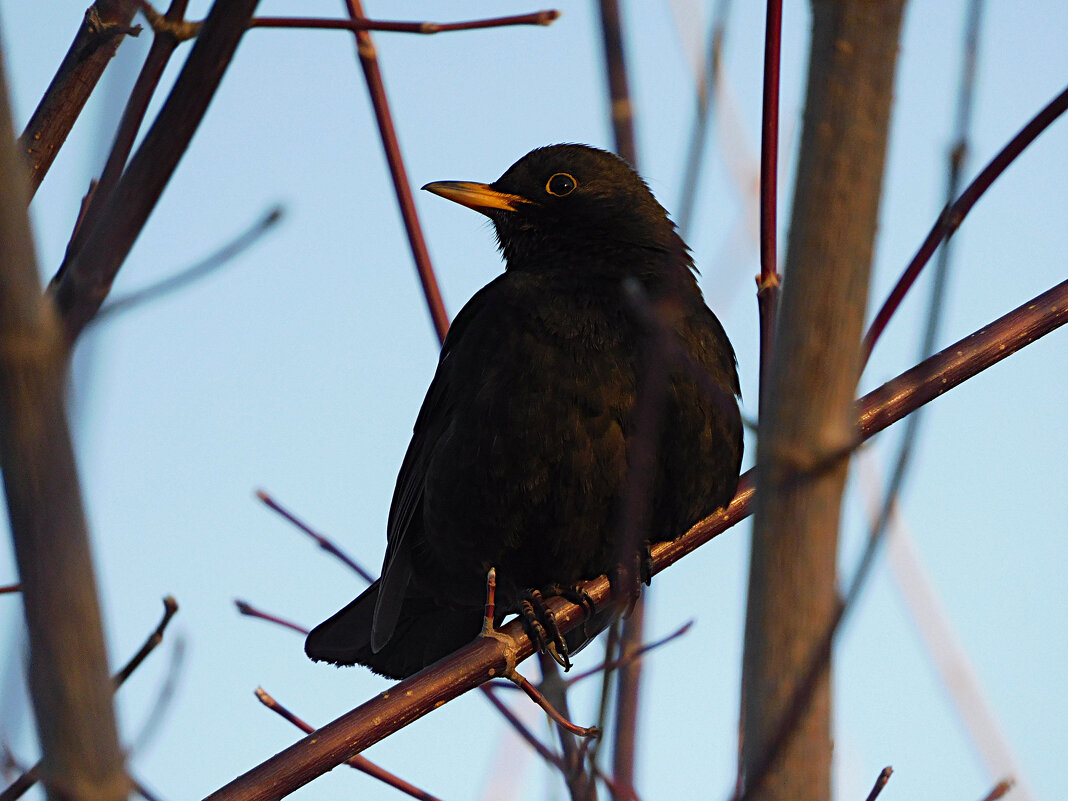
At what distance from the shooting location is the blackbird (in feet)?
13.8

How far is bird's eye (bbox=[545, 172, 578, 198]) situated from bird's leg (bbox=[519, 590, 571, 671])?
1935mm

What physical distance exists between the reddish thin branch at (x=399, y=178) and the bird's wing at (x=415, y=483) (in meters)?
1.27

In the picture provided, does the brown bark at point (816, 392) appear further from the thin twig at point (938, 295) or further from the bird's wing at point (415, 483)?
the bird's wing at point (415, 483)

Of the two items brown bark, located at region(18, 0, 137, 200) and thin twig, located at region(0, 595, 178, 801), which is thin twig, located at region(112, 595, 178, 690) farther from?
brown bark, located at region(18, 0, 137, 200)

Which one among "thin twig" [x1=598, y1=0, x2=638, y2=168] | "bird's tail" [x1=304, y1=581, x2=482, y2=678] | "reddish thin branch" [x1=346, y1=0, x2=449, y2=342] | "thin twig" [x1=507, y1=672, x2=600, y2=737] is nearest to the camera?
"thin twig" [x1=598, y1=0, x2=638, y2=168]

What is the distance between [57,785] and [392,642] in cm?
375

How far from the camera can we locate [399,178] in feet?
10.5

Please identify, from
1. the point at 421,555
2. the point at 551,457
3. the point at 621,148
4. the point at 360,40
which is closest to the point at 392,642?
the point at 421,555

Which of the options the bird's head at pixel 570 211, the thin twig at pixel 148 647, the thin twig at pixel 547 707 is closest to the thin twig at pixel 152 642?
the thin twig at pixel 148 647

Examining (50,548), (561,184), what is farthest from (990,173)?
(561,184)

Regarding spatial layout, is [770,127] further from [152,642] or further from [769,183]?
[152,642]

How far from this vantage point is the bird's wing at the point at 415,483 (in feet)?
15.3

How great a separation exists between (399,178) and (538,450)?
1319 millimetres

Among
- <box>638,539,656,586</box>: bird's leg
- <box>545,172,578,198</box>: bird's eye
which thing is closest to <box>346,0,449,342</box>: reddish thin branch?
<box>638,539,656,586</box>: bird's leg
